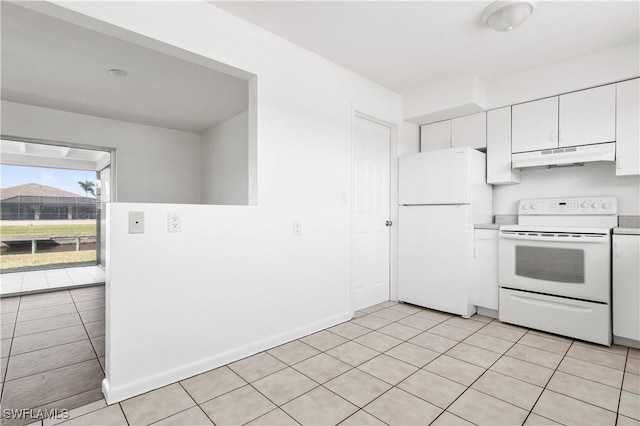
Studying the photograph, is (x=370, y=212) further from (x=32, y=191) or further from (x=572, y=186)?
(x=32, y=191)

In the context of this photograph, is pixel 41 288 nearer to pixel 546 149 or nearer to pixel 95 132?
pixel 95 132

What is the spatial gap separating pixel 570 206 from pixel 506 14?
1933mm

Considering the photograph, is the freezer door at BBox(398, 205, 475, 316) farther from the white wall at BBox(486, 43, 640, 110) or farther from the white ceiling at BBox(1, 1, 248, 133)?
the white ceiling at BBox(1, 1, 248, 133)

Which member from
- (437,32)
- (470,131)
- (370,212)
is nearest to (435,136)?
(470,131)

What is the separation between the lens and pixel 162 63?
116 inches

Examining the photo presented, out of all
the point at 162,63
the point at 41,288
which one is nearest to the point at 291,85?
the point at 162,63

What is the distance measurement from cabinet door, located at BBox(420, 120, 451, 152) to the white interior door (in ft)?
1.71

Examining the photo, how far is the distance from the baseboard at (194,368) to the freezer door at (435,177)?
1776 mm

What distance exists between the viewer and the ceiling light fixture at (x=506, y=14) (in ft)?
7.11

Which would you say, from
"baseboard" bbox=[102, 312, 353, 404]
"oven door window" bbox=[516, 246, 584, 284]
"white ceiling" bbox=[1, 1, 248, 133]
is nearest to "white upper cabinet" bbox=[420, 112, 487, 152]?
"oven door window" bbox=[516, 246, 584, 284]

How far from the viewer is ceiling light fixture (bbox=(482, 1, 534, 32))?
7.11 ft

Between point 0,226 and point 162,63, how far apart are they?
11.7ft

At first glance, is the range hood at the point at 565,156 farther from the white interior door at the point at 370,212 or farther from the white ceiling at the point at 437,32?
the white interior door at the point at 370,212

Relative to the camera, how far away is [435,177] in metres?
3.47
